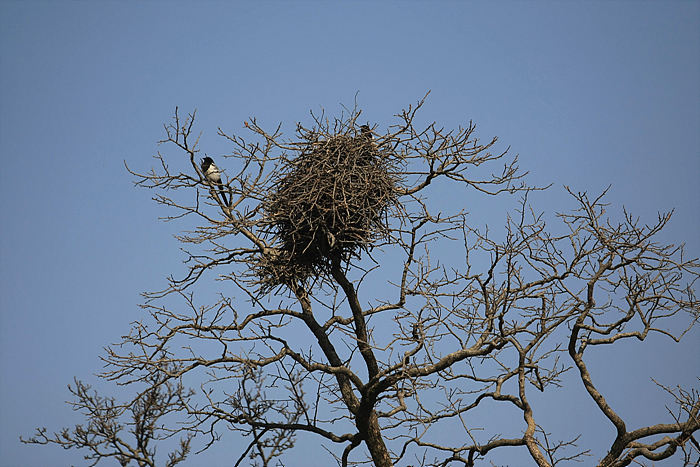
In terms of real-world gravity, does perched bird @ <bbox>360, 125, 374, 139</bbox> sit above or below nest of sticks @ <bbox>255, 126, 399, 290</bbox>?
above

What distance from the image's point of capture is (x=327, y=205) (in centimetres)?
666

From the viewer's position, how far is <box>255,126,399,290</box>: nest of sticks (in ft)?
21.4

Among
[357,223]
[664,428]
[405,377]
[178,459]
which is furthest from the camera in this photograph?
[178,459]

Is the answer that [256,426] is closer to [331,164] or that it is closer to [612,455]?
[331,164]

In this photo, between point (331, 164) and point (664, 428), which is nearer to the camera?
point (664, 428)

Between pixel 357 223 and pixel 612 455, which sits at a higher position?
pixel 357 223

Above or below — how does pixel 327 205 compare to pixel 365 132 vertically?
below

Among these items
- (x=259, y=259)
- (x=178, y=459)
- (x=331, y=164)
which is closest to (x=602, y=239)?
(x=331, y=164)

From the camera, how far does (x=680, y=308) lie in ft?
21.6

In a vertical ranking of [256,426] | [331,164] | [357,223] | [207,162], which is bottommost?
[256,426]

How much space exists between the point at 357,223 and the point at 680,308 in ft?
11.2

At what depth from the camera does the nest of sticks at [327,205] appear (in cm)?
652

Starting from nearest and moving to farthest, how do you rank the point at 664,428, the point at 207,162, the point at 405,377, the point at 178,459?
the point at 664,428 → the point at 405,377 → the point at 207,162 → the point at 178,459

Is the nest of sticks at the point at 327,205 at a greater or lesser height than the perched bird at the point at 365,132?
lesser
